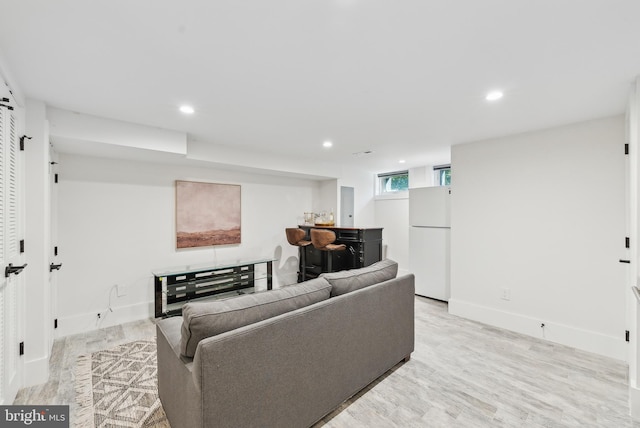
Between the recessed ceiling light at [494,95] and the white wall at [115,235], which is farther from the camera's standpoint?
the white wall at [115,235]

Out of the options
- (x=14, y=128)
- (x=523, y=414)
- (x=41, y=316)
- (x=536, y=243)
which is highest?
(x=14, y=128)

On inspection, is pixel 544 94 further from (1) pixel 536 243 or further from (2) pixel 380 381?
(2) pixel 380 381

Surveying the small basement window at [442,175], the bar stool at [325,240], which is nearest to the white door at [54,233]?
the bar stool at [325,240]

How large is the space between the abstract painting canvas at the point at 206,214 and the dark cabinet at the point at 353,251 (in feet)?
4.37

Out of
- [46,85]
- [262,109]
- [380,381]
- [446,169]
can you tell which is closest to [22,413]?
[46,85]

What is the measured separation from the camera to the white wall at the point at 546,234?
277 centimetres

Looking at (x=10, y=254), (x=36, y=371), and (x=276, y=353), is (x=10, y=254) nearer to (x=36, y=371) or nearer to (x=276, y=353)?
(x=36, y=371)

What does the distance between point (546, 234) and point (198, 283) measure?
4.27m

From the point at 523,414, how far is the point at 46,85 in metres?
4.13

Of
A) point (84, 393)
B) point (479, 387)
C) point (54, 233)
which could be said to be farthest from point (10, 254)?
point (479, 387)

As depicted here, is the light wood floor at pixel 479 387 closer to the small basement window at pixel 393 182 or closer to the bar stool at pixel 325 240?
the bar stool at pixel 325 240

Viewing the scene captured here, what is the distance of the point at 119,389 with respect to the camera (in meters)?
2.18

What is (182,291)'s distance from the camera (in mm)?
3717

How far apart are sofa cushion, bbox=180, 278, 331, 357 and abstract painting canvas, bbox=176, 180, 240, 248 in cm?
282
